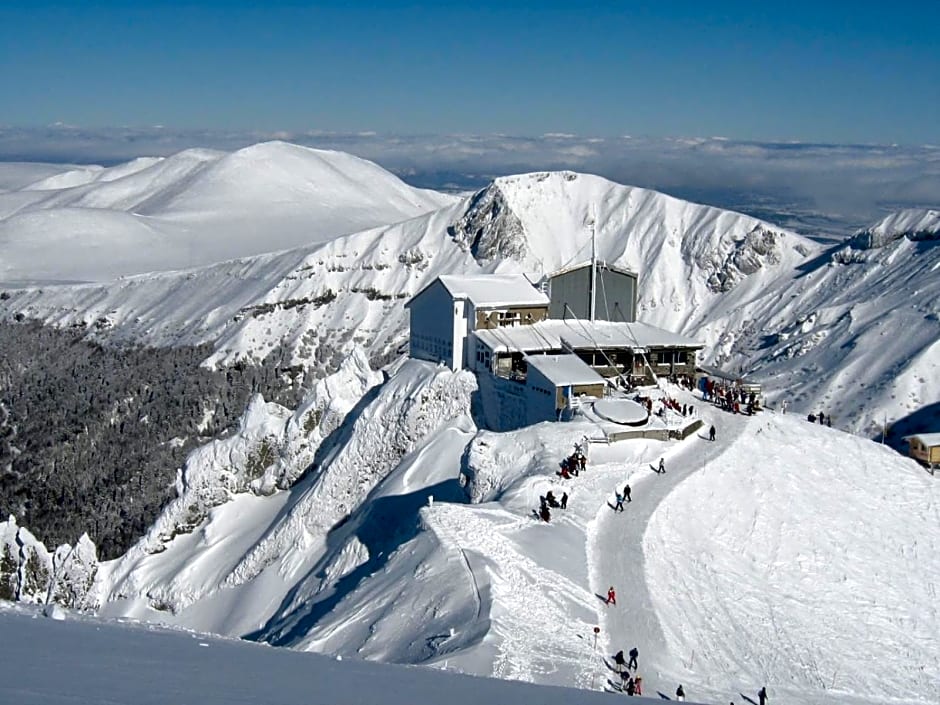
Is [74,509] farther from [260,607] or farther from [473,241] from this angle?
[473,241]

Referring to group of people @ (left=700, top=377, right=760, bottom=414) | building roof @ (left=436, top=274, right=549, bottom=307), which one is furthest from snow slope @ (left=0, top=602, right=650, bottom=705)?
building roof @ (left=436, top=274, right=549, bottom=307)

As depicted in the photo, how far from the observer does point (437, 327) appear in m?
44.1

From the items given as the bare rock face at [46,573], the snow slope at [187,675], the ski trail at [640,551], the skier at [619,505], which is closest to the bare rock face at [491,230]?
the ski trail at [640,551]

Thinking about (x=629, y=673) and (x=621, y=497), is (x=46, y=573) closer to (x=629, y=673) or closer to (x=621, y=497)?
(x=621, y=497)

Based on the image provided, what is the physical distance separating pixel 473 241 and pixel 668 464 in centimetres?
4955

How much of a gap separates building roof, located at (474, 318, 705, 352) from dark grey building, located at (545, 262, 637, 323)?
2792 mm

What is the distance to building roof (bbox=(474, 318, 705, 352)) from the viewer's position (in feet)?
131

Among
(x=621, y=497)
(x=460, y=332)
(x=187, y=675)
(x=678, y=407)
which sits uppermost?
(x=187, y=675)

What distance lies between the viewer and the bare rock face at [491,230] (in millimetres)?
75056

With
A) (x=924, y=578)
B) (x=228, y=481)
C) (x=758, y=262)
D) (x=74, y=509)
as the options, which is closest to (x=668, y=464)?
(x=924, y=578)

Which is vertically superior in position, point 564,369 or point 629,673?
point 629,673

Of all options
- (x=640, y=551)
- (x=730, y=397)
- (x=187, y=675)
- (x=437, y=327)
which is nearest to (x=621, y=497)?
(x=640, y=551)

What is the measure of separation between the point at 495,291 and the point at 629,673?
27.3 metres

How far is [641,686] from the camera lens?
17219 millimetres
